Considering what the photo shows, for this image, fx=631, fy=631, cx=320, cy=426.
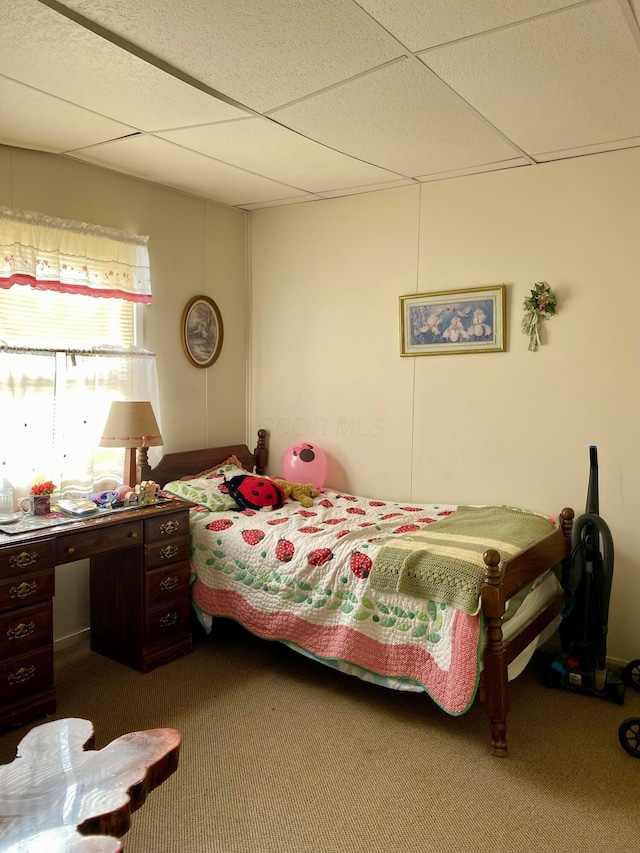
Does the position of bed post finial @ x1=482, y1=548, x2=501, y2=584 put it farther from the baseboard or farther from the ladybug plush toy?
the baseboard

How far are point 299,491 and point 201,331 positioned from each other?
125cm

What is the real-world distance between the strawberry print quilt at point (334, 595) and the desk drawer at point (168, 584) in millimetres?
110

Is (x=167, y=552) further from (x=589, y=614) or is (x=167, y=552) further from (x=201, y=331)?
(x=589, y=614)

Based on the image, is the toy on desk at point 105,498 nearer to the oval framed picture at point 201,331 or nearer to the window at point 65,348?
the window at point 65,348

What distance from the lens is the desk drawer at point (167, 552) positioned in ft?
10.3

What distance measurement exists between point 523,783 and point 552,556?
1.05m

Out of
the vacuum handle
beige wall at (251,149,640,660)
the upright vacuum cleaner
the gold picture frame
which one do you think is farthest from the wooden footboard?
the gold picture frame

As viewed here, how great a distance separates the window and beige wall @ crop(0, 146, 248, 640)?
0.15 m

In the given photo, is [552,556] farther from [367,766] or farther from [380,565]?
[367,766]

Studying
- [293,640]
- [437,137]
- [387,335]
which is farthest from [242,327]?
[293,640]

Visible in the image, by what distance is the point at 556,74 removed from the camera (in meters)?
2.30

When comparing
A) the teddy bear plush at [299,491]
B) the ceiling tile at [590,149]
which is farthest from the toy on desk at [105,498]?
the ceiling tile at [590,149]

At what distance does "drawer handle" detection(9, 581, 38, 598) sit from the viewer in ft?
8.42

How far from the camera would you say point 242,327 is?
14.9 ft
